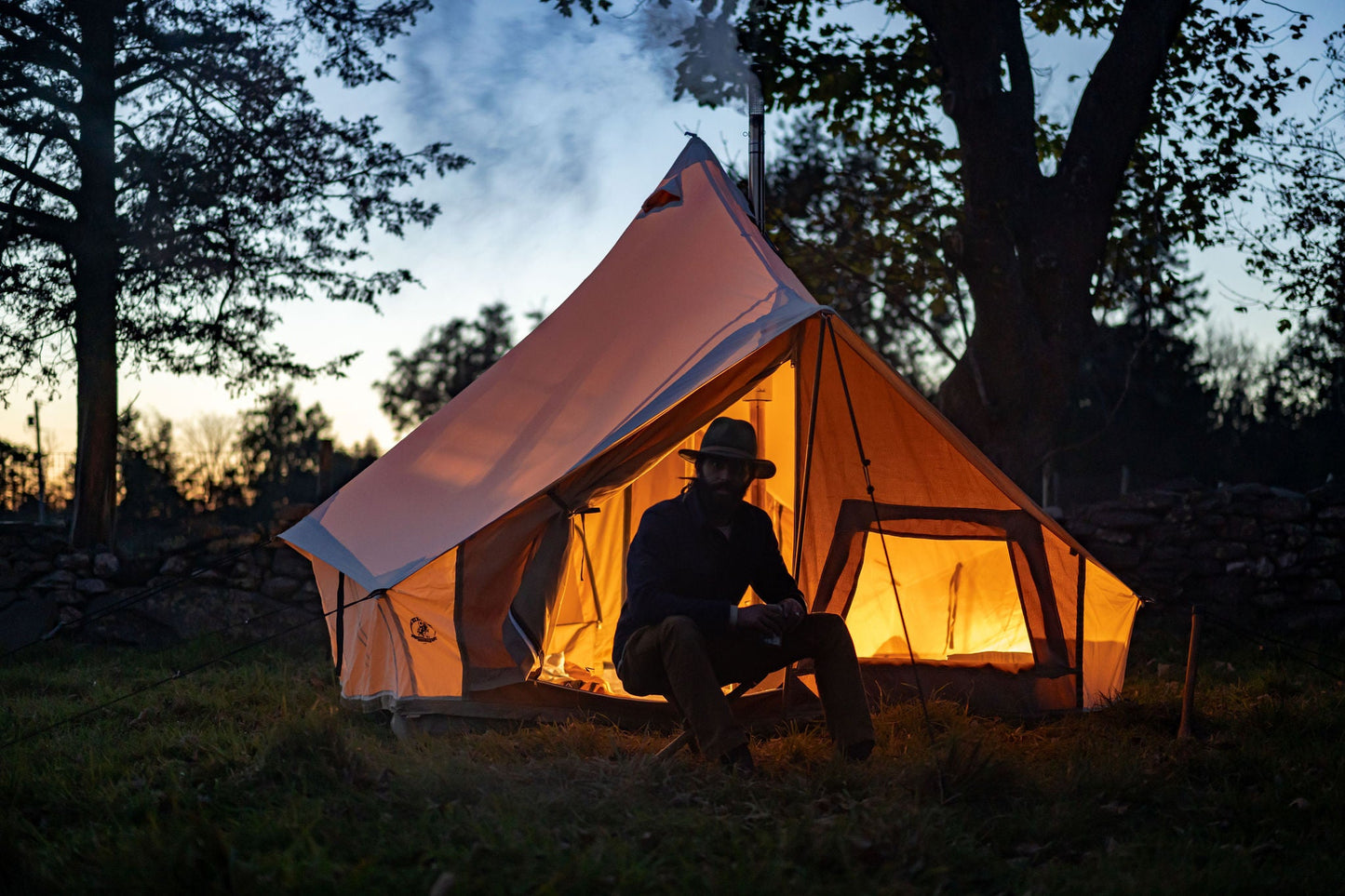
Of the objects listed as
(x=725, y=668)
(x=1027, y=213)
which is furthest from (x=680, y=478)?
(x=1027, y=213)

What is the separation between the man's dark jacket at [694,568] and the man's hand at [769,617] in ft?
0.23

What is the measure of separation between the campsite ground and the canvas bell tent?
261 millimetres

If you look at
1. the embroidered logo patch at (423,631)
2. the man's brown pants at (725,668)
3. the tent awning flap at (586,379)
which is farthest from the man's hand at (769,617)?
the embroidered logo patch at (423,631)

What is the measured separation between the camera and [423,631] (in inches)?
158

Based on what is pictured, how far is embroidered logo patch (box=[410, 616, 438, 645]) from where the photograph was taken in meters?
4.00

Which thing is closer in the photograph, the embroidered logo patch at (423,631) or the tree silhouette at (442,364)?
Result: the embroidered logo patch at (423,631)

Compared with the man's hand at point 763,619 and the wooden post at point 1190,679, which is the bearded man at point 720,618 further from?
the wooden post at point 1190,679

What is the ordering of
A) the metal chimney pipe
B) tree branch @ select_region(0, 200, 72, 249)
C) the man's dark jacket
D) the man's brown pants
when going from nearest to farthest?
the man's brown pants → the man's dark jacket → the metal chimney pipe → tree branch @ select_region(0, 200, 72, 249)

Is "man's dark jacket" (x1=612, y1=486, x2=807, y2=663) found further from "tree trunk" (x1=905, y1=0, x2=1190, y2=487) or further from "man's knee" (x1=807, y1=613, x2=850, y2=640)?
"tree trunk" (x1=905, y1=0, x2=1190, y2=487)

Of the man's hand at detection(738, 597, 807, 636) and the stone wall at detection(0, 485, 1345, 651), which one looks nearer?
the man's hand at detection(738, 597, 807, 636)

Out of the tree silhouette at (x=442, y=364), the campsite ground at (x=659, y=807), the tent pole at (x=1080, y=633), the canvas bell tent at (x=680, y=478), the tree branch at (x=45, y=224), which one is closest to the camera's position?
the campsite ground at (x=659, y=807)

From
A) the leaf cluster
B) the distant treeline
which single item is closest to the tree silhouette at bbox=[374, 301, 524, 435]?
the distant treeline

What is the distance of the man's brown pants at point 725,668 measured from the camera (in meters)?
3.29

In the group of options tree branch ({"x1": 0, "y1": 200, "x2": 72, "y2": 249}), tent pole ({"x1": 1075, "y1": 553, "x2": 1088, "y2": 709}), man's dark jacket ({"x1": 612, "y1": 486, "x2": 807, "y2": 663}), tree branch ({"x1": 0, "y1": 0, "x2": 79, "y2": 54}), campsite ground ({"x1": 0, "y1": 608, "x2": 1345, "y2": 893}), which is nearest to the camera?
campsite ground ({"x1": 0, "y1": 608, "x2": 1345, "y2": 893})
